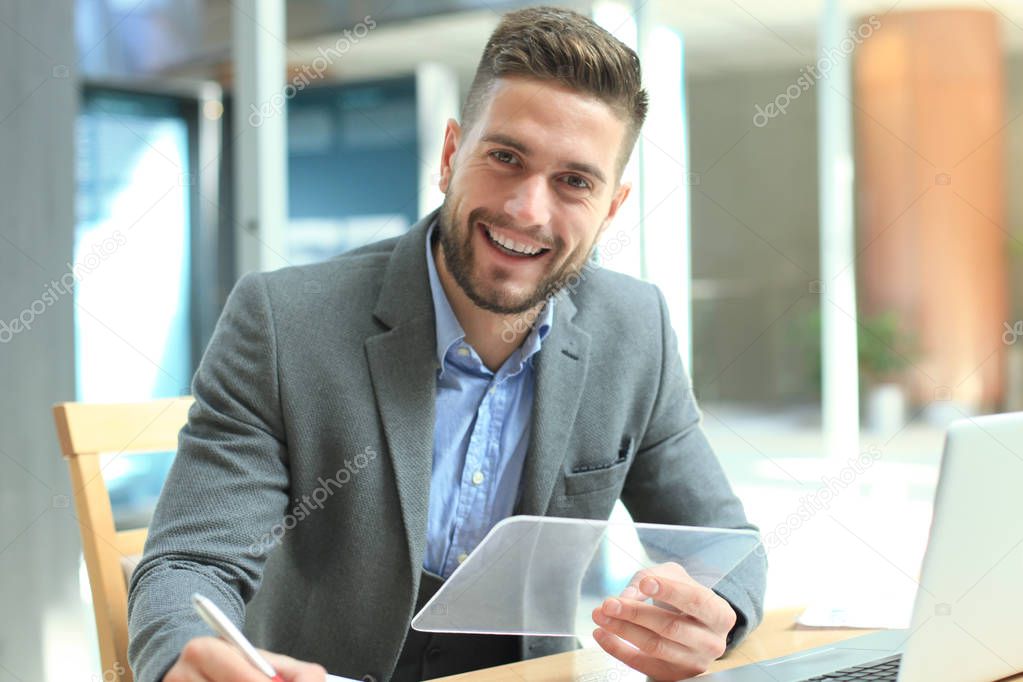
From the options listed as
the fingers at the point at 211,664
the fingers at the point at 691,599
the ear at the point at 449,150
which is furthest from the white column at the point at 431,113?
the fingers at the point at 211,664

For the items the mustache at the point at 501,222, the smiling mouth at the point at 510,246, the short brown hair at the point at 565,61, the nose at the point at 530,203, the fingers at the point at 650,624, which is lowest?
the fingers at the point at 650,624

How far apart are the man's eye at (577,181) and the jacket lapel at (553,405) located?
0.68ft

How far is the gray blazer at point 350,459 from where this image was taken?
1.27 m

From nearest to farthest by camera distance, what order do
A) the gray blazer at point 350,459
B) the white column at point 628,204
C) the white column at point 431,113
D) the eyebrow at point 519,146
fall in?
1. the gray blazer at point 350,459
2. the eyebrow at point 519,146
3. the white column at point 628,204
4. the white column at point 431,113

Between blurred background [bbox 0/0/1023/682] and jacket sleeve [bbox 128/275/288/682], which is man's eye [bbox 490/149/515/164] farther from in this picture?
blurred background [bbox 0/0/1023/682]

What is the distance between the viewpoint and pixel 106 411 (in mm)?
1523

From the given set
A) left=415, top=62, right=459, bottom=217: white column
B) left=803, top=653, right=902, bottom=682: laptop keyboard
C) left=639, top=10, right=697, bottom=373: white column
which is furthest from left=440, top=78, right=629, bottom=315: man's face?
left=415, top=62, right=459, bottom=217: white column

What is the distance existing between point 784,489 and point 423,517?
502 cm

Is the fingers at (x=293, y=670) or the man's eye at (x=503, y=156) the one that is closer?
the fingers at (x=293, y=670)

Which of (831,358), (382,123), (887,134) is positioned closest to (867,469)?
(831,358)

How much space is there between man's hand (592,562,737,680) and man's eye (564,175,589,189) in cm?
55

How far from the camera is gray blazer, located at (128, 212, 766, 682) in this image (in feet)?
4.16

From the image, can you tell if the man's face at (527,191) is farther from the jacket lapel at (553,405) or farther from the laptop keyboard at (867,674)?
the laptop keyboard at (867,674)

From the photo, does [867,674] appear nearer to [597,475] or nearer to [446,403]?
[597,475]
